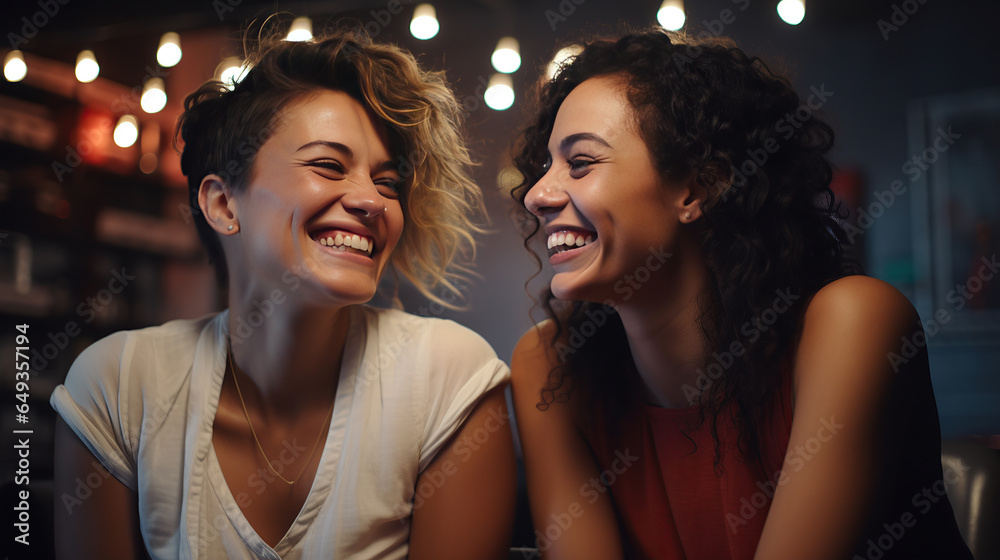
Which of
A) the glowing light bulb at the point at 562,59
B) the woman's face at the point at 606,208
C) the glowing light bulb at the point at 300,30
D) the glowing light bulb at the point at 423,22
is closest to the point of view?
the woman's face at the point at 606,208

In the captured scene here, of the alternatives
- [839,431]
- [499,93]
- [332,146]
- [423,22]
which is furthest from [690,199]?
[423,22]

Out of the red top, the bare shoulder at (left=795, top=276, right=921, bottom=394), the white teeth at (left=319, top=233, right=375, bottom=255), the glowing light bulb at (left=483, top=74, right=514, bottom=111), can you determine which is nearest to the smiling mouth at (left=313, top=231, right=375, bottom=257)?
the white teeth at (left=319, top=233, right=375, bottom=255)

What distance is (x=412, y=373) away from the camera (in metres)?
1.51

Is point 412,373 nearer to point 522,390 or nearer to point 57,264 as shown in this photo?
point 522,390

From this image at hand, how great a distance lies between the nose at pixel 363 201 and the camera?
1.43 m

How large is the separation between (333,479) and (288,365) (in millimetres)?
292

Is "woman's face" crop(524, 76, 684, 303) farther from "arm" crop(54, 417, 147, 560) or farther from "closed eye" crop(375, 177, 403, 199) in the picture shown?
"arm" crop(54, 417, 147, 560)

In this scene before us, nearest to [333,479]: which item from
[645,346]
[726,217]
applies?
[645,346]

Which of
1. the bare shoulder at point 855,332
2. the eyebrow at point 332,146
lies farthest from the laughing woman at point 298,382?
the bare shoulder at point 855,332

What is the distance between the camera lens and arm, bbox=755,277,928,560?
44.1 inches

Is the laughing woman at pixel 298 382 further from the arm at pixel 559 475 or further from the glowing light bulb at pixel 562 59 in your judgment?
the glowing light bulb at pixel 562 59

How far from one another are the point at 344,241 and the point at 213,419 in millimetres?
484

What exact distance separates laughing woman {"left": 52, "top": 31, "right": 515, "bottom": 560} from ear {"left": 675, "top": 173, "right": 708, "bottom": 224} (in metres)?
0.53

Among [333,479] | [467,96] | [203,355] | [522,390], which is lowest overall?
[333,479]
